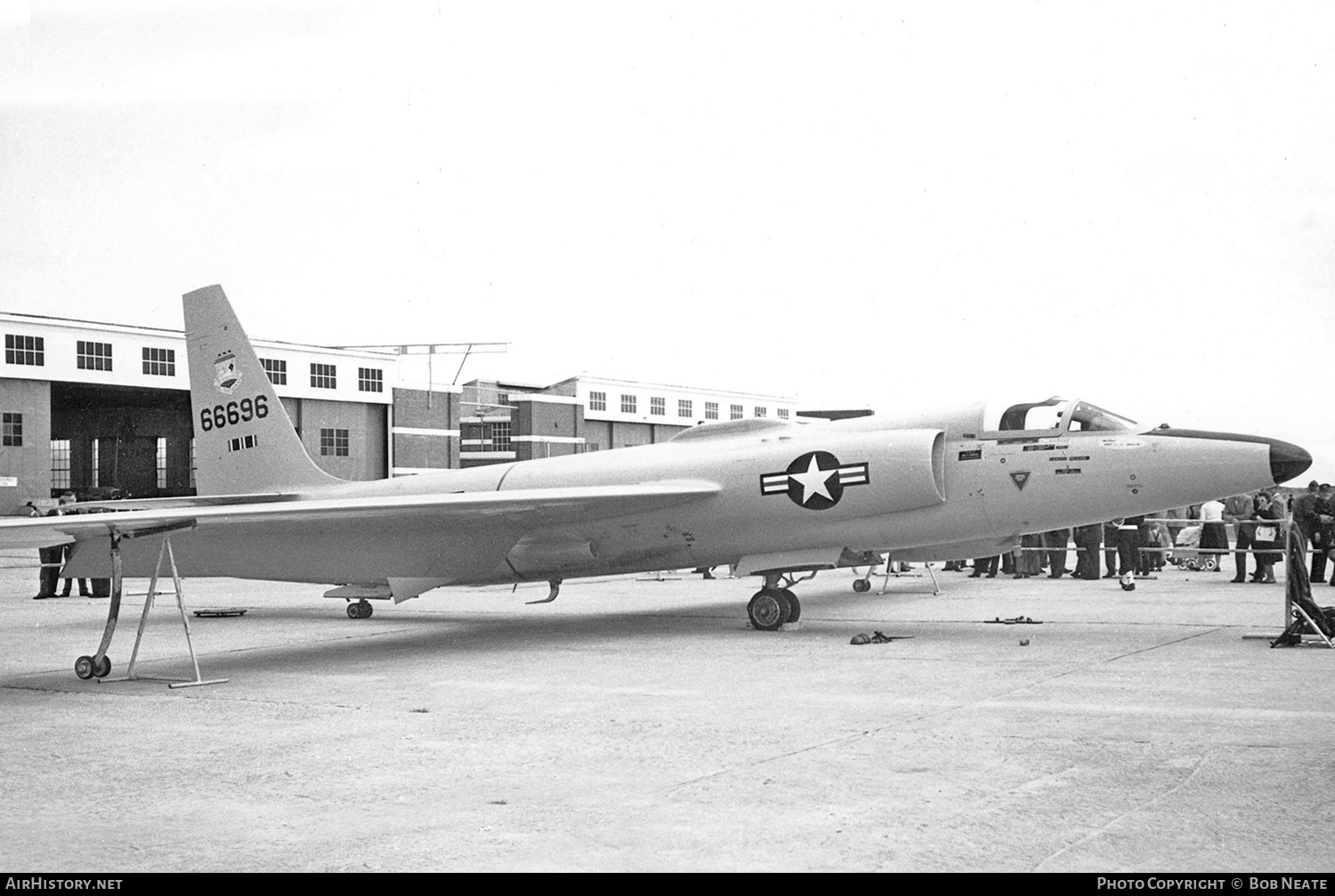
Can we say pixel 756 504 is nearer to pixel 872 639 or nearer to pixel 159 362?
pixel 872 639

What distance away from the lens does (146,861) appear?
459cm

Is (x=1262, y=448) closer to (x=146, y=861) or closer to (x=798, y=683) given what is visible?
(x=798, y=683)

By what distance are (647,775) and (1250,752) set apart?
3.09 metres

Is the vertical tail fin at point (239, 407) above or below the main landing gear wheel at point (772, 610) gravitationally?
above

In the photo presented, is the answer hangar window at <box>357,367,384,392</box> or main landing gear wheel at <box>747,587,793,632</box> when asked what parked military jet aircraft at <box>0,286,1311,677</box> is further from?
hangar window at <box>357,367,384,392</box>

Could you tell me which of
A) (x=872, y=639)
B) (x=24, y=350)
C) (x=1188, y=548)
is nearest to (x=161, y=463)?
(x=24, y=350)

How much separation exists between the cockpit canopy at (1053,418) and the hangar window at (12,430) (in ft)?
140

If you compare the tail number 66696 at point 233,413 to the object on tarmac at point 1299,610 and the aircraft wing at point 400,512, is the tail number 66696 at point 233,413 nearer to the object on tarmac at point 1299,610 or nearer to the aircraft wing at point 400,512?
the aircraft wing at point 400,512

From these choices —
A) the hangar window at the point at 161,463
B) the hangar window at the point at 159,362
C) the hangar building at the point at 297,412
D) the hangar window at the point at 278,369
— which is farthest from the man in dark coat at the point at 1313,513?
the hangar window at the point at 161,463

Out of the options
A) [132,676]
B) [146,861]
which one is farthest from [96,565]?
[146,861]

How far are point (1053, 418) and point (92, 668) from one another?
930 centimetres

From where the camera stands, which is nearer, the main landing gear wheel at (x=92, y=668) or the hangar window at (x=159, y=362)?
the main landing gear wheel at (x=92, y=668)

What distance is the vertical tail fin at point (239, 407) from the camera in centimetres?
1584

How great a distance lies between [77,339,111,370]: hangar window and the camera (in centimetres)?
4719
